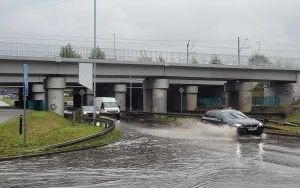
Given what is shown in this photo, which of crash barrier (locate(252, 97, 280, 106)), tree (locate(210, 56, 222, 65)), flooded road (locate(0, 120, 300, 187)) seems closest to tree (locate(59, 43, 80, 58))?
tree (locate(210, 56, 222, 65))

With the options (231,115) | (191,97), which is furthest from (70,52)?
(231,115)

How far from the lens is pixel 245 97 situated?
73.8 metres

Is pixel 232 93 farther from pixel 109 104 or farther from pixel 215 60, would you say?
pixel 109 104

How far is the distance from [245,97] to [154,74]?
581 inches

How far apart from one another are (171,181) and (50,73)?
4714 centimetres

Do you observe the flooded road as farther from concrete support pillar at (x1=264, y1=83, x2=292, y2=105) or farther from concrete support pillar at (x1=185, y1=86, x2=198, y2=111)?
concrete support pillar at (x1=185, y1=86, x2=198, y2=111)

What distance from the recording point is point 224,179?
13539mm

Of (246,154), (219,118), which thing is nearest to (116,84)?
(219,118)

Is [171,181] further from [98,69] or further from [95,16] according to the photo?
[98,69]

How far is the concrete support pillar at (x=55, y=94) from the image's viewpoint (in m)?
58.6

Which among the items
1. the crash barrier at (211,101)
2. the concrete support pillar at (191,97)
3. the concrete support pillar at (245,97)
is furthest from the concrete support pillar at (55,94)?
the crash barrier at (211,101)

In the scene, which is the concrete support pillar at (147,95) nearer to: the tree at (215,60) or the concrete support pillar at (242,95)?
the tree at (215,60)

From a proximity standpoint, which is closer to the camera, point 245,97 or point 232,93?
point 245,97

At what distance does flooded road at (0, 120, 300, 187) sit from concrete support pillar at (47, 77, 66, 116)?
3508 cm
